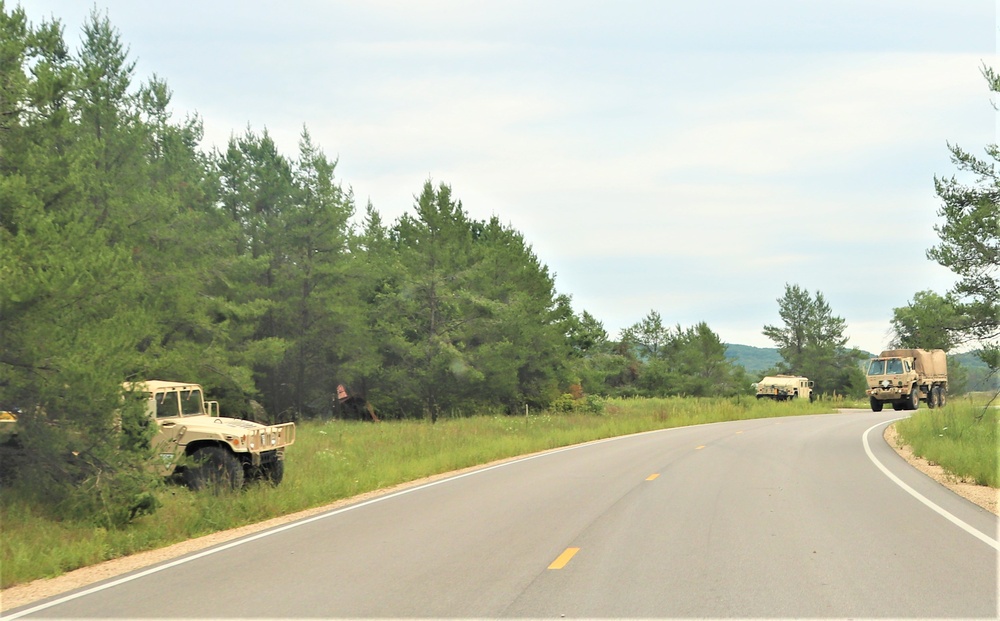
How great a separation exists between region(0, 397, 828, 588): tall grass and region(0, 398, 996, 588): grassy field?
0.05 feet

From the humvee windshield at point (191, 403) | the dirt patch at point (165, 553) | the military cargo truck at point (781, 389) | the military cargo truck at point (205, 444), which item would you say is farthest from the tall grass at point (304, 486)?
the military cargo truck at point (781, 389)

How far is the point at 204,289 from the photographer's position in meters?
39.4

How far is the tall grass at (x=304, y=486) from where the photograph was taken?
36.1 feet

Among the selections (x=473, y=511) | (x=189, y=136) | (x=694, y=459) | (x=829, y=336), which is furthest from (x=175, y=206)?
(x=829, y=336)

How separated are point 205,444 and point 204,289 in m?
24.7

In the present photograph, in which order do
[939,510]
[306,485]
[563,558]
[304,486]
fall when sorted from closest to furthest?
[563,558] → [939,510] → [304,486] → [306,485]

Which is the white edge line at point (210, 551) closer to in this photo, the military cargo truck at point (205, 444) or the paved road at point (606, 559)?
the paved road at point (606, 559)

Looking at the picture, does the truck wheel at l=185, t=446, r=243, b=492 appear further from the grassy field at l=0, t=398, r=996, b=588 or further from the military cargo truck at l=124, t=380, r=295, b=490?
the grassy field at l=0, t=398, r=996, b=588

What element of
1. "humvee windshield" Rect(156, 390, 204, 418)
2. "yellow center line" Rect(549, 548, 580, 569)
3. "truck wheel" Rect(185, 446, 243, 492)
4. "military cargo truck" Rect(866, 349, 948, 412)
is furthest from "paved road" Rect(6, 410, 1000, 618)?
"military cargo truck" Rect(866, 349, 948, 412)

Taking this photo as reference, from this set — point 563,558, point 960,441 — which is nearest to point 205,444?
point 563,558

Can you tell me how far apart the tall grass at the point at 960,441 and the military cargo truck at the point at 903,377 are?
538 inches

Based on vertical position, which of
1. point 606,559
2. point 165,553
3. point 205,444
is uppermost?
point 205,444

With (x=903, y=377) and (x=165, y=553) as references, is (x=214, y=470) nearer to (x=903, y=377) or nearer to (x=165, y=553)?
(x=165, y=553)

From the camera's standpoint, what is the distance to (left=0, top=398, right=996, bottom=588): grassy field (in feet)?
36.1
